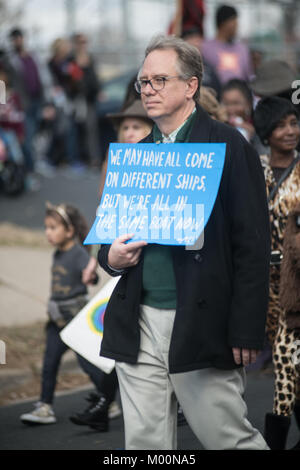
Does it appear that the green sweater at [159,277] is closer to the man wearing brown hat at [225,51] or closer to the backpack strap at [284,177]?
the backpack strap at [284,177]

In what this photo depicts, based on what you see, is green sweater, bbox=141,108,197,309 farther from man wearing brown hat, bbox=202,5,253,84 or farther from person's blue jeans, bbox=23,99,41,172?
person's blue jeans, bbox=23,99,41,172

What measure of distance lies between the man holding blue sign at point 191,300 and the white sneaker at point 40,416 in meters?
2.34

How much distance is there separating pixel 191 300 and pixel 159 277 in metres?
0.18

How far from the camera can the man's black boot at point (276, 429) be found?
5043 millimetres

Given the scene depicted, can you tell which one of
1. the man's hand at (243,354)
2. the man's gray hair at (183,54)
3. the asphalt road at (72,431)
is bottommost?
the asphalt road at (72,431)

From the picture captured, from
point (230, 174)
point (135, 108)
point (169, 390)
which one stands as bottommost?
point (169, 390)

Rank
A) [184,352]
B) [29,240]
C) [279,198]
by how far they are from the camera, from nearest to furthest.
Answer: [184,352], [279,198], [29,240]

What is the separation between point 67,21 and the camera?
18.7m

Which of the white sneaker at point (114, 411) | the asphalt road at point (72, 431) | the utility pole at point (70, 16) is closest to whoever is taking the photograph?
the asphalt road at point (72, 431)

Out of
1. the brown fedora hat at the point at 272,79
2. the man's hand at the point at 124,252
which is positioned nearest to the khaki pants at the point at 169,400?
the man's hand at the point at 124,252

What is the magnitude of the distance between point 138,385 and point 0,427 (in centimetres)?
252

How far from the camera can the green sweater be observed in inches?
153

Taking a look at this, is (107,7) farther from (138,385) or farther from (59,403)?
(138,385)

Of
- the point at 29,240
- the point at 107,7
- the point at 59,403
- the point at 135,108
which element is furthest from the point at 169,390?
the point at 107,7
